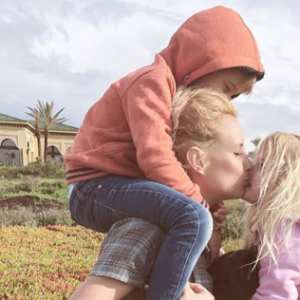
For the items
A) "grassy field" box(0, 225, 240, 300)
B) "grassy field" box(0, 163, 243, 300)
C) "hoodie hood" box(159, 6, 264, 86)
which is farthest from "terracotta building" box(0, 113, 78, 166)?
"hoodie hood" box(159, 6, 264, 86)

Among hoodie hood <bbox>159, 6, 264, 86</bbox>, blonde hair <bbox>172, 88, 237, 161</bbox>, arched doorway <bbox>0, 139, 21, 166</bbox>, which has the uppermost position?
arched doorway <bbox>0, 139, 21, 166</bbox>

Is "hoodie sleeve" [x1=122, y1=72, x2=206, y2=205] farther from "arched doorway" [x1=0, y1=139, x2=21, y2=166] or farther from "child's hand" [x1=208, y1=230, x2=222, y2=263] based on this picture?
"arched doorway" [x1=0, y1=139, x2=21, y2=166]

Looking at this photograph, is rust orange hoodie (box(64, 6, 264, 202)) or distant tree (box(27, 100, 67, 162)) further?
distant tree (box(27, 100, 67, 162))

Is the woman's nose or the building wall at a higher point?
the building wall

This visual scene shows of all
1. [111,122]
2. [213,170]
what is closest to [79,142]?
[111,122]

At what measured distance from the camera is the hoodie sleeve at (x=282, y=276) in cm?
240

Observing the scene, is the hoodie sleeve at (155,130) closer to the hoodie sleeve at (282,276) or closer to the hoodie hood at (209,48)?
the hoodie hood at (209,48)

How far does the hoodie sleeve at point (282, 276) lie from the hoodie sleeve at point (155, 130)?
0.46 m

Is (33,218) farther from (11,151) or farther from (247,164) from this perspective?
(11,151)

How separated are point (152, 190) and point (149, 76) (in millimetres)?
626

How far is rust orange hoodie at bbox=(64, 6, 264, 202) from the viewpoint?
8.05 ft

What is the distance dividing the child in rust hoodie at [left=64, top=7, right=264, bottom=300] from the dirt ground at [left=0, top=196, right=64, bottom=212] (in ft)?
29.7

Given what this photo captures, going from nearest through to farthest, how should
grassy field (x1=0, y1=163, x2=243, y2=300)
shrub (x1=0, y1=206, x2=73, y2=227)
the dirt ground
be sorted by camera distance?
grassy field (x1=0, y1=163, x2=243, y2=300) → shrub (x1=0, y1=206, x2=73, y2=227) → the dirt ground

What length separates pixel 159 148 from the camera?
7.97ft
